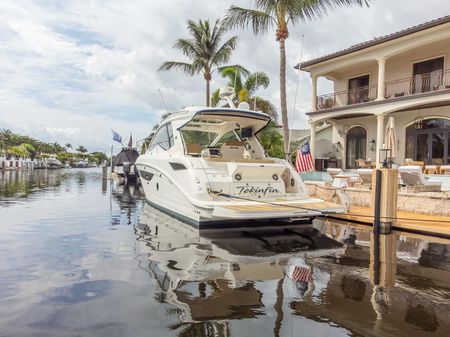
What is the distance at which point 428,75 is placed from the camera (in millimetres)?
17531

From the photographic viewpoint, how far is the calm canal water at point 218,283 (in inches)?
138

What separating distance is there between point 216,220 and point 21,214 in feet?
18.8

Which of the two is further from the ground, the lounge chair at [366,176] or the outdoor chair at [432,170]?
the outdoor chair at [432,170]

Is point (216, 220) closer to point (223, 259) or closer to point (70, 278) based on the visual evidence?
point (223, 259)

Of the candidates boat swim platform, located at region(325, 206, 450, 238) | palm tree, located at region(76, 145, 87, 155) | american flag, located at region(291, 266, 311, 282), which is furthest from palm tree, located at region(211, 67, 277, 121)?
palm tree, located at region(76, 145, 87, 155)

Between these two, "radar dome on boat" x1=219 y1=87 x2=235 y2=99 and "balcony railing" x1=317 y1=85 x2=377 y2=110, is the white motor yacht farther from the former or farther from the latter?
"balcony railing" x1=317 y1=85 x2=377 y2=110

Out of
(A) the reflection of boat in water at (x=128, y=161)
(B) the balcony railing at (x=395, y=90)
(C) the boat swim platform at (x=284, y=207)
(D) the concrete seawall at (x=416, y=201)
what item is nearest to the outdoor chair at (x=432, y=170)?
(B) the balcony railing at (x=395, y=90)

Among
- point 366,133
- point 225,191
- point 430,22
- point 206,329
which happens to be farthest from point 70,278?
point 366,133

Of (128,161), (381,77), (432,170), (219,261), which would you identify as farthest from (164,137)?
(128,161)

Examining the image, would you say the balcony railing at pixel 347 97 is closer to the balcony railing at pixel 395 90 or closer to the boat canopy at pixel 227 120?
the balcony railing at pixel 395 90

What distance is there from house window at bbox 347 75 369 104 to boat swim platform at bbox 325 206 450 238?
40.4 feet

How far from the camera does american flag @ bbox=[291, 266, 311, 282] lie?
491 centimetres

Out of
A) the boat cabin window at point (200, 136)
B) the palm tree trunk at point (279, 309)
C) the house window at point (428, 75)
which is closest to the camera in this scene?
the palm tree trunk at point (279, 309)

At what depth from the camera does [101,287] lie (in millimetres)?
4504
